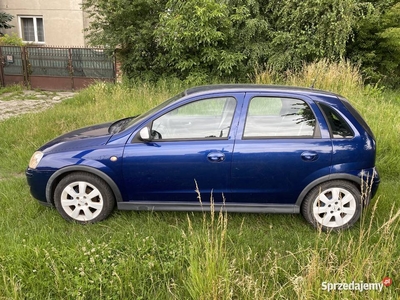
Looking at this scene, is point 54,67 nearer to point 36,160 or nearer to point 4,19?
point 4,19

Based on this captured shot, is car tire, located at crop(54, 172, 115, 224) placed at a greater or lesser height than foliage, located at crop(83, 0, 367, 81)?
lesser

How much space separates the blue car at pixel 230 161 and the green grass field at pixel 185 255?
24 centimetres

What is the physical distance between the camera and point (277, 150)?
11.6 feet

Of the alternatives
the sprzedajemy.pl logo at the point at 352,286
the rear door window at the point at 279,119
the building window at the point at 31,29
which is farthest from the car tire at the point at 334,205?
the building window at the point at 31,29

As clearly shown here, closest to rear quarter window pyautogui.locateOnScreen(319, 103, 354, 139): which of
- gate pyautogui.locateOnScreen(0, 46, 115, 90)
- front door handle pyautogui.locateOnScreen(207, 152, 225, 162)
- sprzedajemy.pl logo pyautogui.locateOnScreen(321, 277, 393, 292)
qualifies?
front door handle pyautogui.locateOnScreen(207, 152, 225, 162)

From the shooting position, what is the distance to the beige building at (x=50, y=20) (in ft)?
55.6

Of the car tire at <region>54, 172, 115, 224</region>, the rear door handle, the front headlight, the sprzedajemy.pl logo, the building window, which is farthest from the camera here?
the building window

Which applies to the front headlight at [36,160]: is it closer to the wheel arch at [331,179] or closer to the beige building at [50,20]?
the wheel arch at [331,179]

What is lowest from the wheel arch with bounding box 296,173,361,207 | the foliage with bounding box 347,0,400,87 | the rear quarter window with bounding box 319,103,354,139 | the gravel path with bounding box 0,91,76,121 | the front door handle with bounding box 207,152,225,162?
the gravel path with bounding box 0,91,76,121

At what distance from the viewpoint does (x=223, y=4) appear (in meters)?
10.1

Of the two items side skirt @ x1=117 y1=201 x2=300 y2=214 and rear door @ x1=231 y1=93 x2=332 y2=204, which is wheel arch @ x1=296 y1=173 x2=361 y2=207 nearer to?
rear door @ x1=231 y1=93 x2=332 y2=204

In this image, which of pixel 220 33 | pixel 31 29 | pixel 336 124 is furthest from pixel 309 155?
pixel 31 29

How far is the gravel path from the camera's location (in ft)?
34.1

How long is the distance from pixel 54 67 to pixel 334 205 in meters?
13.6
